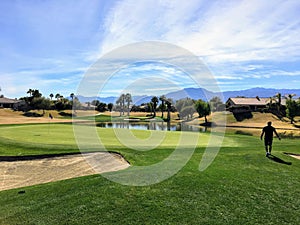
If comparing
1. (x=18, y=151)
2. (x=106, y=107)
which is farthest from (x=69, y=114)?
(x=18, y=151)

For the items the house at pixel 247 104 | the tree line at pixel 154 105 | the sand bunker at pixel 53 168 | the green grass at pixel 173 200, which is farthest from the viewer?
the house at pixel 247 104

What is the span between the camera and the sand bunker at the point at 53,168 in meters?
12.6

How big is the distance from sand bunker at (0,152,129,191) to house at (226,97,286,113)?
255 feet

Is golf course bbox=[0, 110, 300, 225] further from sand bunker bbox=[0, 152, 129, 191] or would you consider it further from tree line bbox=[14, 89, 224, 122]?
tree line bbox=[14, 89, 224, 122]

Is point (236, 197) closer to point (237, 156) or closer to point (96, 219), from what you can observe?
point (96, 219)

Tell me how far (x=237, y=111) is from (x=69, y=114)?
2404 inches

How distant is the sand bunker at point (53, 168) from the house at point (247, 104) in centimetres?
7778

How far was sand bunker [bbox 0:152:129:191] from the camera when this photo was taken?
12.6m

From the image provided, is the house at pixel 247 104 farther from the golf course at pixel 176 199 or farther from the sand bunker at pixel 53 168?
the golf course at pixel 176 199

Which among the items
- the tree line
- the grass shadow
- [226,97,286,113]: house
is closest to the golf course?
the grass shadow

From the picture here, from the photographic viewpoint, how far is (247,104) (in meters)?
94.0

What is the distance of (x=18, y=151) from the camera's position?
56.4ft

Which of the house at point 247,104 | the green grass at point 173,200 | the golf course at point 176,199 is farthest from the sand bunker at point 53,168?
the house at point 247,104

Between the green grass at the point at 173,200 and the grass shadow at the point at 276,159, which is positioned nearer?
the green grass at the point at 173,200
